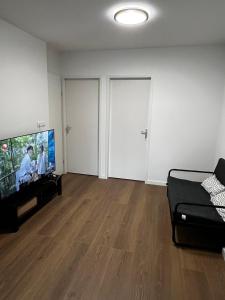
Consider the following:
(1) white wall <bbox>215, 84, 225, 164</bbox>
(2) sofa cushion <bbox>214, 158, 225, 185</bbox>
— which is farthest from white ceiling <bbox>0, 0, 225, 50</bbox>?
(2) sofa cushion <bbox>214, 158, 225, 185</bbox>

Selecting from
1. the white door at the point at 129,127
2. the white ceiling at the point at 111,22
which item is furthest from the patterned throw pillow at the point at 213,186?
the white ceiling at the point at 111,22

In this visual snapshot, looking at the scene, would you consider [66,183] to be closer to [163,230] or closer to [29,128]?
[29,128]

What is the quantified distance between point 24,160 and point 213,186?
2.49 m

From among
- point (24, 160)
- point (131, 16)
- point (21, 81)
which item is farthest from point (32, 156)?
point (131, 16)

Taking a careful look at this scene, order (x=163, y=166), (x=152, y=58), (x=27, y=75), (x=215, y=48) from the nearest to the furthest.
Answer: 1. (x=27, y=75)
2. (x=215, y=48)
3. (x=152, y=58)
4. (x=163, y=166)

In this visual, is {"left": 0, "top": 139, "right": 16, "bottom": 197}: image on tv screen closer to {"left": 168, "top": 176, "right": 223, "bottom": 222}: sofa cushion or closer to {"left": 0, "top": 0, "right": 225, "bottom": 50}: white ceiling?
{"left": 0, "top": 0, "right": 225, "bottom": 50}: white ceiling

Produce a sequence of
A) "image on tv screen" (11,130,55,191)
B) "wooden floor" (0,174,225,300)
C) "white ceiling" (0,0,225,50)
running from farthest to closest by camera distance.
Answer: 1. "image on tv screen" (11,130,55,191)
2. "white ceiling" (0,0,225,50)
3. "wooden floor" (0,174,225,300)

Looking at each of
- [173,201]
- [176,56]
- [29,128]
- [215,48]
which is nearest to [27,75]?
[29,128]

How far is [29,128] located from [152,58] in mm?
2345

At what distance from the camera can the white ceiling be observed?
200 centimetres

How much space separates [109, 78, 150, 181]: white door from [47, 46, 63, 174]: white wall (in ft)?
3.43

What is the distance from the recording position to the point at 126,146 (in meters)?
4.00

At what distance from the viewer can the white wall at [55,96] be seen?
366 cm

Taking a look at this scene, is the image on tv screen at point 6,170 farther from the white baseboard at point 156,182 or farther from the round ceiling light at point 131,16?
the white baseboard at point 156,182
